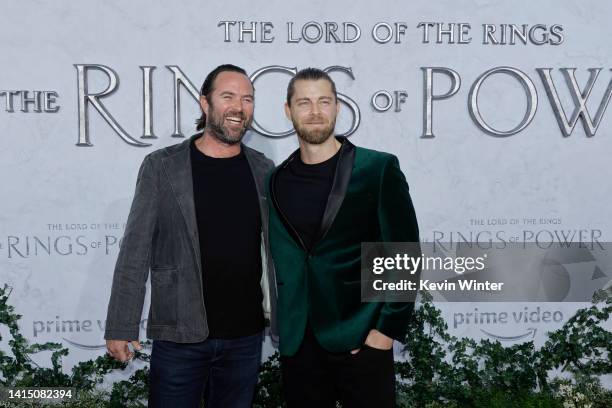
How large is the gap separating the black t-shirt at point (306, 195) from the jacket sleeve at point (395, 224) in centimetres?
25

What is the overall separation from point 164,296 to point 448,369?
97.0 inches

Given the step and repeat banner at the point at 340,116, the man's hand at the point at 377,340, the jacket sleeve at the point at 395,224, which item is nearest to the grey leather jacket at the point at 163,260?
the jacket sleeve at the point at 395,224

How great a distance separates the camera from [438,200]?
14.4 feet

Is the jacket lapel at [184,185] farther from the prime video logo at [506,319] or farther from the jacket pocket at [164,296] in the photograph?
the prime video logo at [506,319]

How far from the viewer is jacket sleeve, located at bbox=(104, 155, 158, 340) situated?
2.78 m

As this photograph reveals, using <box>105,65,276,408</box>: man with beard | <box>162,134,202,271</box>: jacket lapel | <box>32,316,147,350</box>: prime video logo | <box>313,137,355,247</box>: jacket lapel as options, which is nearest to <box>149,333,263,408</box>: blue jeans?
<box>105,65,276,408</box>: man with beard

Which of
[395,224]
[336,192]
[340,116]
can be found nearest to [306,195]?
[336,192]

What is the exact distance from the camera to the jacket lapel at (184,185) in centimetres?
274

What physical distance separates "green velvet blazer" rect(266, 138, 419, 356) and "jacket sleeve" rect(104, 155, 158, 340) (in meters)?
0.64

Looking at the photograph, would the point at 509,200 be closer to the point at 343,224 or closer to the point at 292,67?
the point at 292,67

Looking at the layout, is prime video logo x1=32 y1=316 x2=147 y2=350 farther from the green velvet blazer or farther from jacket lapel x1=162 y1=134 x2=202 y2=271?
the green velvet blazer

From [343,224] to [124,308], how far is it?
110 centimetres

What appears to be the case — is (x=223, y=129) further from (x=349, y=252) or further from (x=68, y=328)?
(x=68, y=328)

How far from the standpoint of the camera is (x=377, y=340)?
2.63 m
